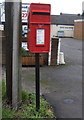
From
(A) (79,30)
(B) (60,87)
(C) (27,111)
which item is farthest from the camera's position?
(A) (79,30)

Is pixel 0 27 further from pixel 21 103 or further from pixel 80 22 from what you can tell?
pixel 80 22

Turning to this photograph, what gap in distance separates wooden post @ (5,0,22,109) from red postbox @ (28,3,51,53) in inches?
13.3

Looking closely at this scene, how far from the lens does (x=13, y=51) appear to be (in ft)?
14.1

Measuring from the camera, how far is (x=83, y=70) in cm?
923

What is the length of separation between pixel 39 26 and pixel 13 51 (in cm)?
69

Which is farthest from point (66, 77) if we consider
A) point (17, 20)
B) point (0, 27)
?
point (17, 20)

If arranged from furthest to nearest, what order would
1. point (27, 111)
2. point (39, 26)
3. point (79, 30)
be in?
point (79, 30) < point (27, 111) < point (39, 26)

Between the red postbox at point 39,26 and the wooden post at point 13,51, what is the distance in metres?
0.34

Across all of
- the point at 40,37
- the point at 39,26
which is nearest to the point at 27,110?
the point at 40,37

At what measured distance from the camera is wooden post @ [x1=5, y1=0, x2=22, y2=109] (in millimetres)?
4254

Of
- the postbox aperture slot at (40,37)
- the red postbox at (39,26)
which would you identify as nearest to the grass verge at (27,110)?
the red postbox at (39,26)

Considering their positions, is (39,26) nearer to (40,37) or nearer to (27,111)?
(40,37)

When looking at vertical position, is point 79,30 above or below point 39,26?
above

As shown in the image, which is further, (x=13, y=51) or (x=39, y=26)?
(x=13, y=51)
